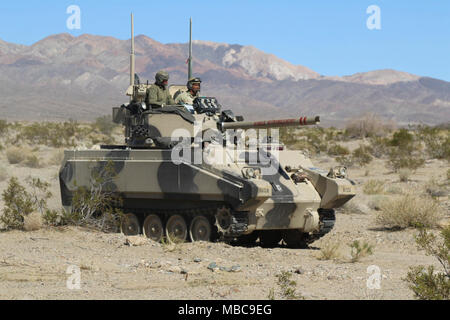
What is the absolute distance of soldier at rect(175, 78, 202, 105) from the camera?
14625 millimetres

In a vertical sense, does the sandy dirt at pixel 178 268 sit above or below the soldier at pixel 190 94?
below

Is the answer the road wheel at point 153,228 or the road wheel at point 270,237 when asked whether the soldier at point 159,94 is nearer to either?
the road wheel at point 153,228

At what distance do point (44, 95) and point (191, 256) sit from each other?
13777 cm

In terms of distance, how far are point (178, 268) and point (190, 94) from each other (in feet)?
19.0

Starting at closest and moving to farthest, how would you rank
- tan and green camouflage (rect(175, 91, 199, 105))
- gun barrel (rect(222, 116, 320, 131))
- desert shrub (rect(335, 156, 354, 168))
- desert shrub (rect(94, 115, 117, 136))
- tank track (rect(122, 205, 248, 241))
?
gun barrel (rect(222, 116, 320, 131)), tank track (rect(122, 205, 248, 241)), tan and green camouflage (rect(175, 91, 199, 105)), desert shrub (rect(335, 156, 354, 168)), desert shrub (rect(94, 115, 117, 136))

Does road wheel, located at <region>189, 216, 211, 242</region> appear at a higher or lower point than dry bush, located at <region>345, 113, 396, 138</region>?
lower

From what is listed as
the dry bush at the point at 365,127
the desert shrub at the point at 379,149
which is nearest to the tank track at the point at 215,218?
the desert shrub at the point at 379,149

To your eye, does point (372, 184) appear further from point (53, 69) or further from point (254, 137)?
point (53, 69)

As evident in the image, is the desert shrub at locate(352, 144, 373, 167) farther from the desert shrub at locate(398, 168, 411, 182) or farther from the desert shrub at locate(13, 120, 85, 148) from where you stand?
the desert shrub at locate(13, 120, 85, 148)

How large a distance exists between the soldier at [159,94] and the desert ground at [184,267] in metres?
2.63

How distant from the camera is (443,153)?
107ft

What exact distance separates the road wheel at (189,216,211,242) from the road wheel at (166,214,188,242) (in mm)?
159

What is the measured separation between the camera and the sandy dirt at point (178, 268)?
8.38m

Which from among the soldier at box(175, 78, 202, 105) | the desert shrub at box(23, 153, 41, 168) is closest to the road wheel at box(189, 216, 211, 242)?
the soldier at box(175, 78, 202, 105)
